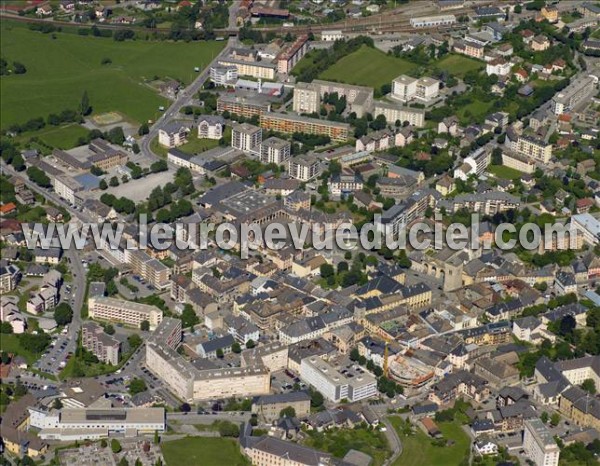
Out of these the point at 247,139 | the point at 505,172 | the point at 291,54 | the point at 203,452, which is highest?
the point at 291,54

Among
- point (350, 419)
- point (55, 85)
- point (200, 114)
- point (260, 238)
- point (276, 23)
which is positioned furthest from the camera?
point (276, 23)

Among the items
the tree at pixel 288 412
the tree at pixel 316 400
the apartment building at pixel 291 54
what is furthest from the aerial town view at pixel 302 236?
the tree at pixel 288 412

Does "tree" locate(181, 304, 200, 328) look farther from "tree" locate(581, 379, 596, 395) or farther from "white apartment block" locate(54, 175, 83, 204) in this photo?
"tree" locate(581, 379, 596, 395)

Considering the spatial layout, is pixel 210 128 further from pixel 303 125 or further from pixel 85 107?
pixel 85 107

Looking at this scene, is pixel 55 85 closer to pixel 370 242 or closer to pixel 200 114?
pixel 200 114

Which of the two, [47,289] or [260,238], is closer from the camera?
[47,289]

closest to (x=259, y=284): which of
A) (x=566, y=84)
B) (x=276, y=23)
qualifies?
(x=566, y=84)

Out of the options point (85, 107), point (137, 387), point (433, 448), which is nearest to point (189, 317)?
point (137, 387)
